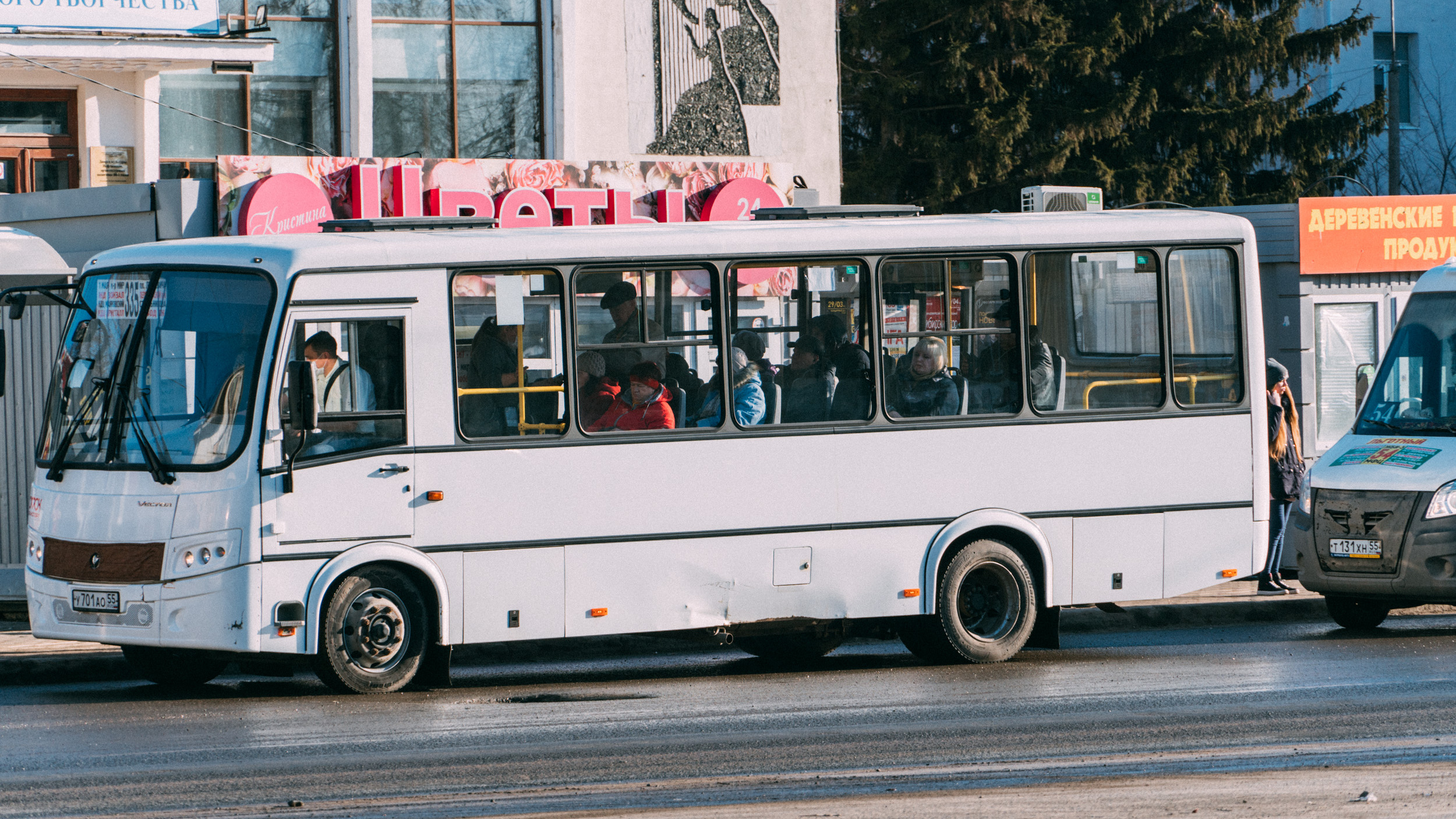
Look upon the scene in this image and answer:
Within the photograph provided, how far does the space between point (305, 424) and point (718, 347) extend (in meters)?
2.61

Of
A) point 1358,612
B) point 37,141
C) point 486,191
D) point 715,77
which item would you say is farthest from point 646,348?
point 715,77

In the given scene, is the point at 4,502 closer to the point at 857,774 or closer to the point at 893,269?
the point at 893,269

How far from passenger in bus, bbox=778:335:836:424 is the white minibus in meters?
4.12

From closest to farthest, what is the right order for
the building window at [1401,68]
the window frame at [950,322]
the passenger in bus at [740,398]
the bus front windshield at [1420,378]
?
1. the passenger in bus at [740,398]
2. the window frame at [950,322]
3. the bus front windshield at [1420,378]
4. the building window at [1401,68]

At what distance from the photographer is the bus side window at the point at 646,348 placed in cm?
1116

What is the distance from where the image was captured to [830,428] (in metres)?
11.7

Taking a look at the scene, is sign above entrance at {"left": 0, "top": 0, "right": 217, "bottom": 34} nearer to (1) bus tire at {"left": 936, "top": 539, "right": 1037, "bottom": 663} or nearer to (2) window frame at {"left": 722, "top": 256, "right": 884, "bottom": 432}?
(2) window frame at {"left": 722, "top": 256, "right": 884, "bottom": 432}

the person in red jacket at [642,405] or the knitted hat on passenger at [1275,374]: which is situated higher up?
the knitted hat on passenger at [1275,374]

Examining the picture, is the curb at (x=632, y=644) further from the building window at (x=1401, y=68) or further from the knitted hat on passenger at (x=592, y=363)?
the building window at (x=1401, y=68)

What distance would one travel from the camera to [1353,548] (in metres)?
13.4

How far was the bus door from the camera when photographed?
33.7 feet

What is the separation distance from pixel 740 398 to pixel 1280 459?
6.30 metres

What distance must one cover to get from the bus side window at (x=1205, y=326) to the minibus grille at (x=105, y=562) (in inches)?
252

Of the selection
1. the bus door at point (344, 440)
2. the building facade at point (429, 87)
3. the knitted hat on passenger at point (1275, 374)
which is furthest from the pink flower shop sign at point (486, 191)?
the bus door at point (344, 440)
